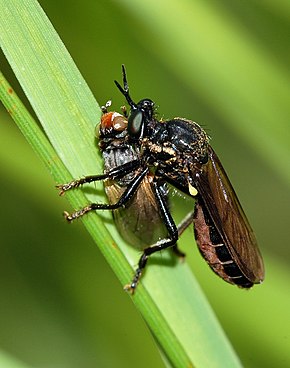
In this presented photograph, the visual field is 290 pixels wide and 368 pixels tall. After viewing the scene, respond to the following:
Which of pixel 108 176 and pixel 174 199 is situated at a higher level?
pixel 108 176

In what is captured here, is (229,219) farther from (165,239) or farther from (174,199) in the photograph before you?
(174,199)

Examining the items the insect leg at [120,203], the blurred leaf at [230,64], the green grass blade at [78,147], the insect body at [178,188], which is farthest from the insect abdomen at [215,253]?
the blurred leaf at [230,64]

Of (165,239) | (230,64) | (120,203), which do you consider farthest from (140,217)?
(230,64)

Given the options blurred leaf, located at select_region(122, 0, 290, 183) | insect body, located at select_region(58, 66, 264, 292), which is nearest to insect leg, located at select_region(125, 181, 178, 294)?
insect body, located at select_region(58, 66, 264, 292)

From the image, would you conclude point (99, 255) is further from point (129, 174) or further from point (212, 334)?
point (212, 334)

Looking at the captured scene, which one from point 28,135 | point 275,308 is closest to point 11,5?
point 28,135

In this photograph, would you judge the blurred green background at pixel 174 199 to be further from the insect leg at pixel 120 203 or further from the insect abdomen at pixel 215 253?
the insect leg at pixel 120 203

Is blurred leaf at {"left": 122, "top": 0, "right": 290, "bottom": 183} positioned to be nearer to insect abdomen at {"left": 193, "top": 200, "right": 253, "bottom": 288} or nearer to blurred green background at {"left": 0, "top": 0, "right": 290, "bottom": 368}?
blurred green background at {"left": 0, "top": 0, "right": 290, "bottom": 368}
